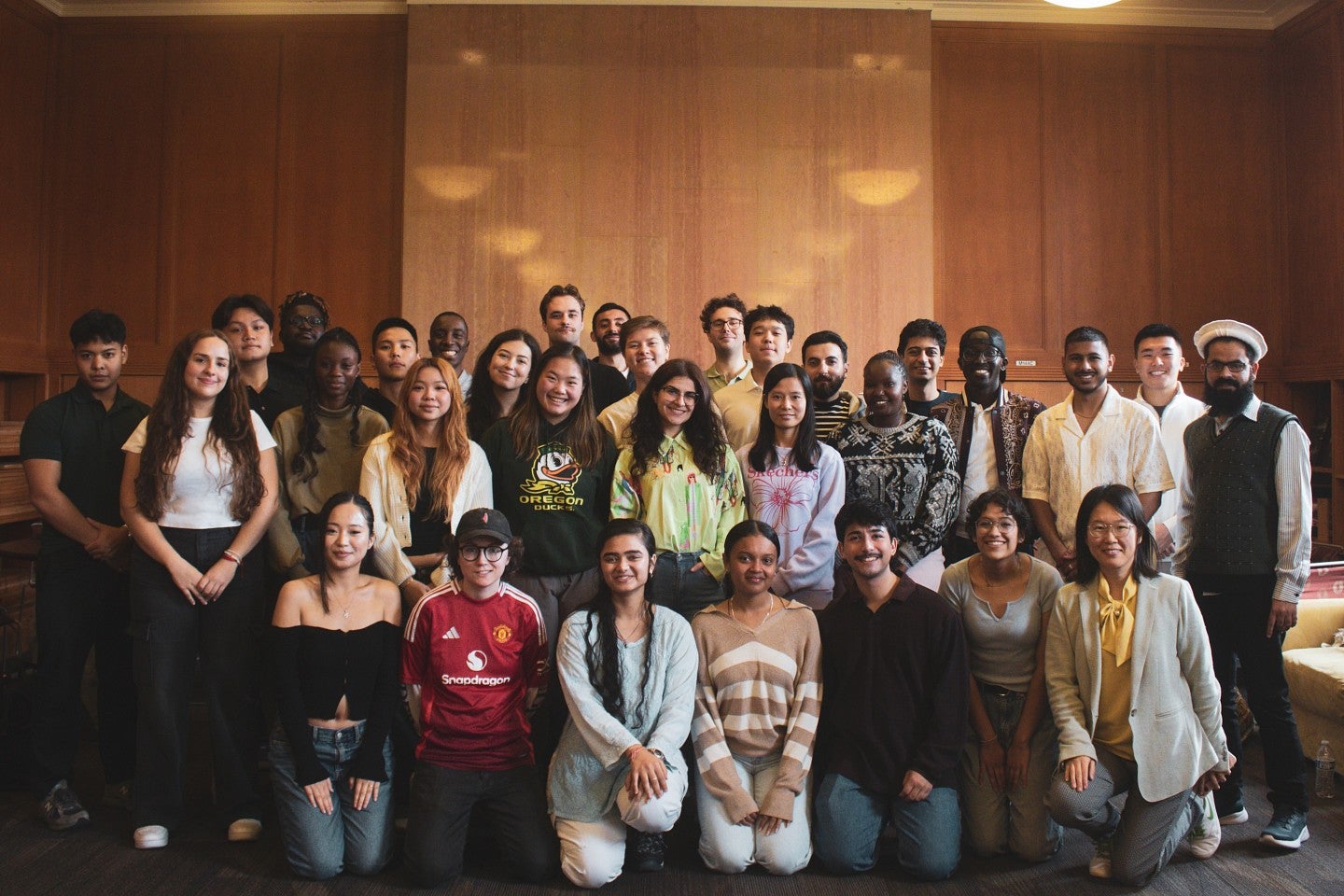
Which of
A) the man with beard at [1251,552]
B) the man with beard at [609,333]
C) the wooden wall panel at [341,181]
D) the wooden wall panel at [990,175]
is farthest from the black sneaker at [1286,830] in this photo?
the wooden wall panel at [341,181]

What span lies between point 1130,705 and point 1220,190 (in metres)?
5.27

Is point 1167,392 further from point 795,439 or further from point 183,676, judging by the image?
point 183,676

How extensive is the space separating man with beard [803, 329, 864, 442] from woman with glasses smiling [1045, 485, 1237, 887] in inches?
38.1

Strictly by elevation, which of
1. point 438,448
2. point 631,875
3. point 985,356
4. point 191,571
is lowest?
point 631,875

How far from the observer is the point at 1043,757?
9.23 ft

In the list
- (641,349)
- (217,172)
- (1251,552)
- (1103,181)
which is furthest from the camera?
(1103,181)

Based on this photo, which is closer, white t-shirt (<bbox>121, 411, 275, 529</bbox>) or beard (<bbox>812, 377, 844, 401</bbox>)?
white t-shirt (<bbox>121, 411, 275, 529</bbox>)

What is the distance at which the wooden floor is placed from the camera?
2.52 metres

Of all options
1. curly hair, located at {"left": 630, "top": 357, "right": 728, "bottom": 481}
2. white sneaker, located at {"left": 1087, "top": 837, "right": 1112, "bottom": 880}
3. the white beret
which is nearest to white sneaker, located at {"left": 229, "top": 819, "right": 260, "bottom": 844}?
curly hair, located at {"left": 630, "top": 357, "right": 728, "bottom": 481}

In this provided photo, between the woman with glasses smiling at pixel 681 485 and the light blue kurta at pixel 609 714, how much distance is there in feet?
0.81

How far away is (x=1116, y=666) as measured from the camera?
266cm

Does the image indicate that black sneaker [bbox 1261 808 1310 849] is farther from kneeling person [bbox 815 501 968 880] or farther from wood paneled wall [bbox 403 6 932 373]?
wood paneled wall [bbox 403 6 932 373]

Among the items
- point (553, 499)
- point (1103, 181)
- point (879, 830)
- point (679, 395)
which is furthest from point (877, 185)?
point (879, 830)

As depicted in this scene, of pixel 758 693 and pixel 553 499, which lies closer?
pixel 758 693
